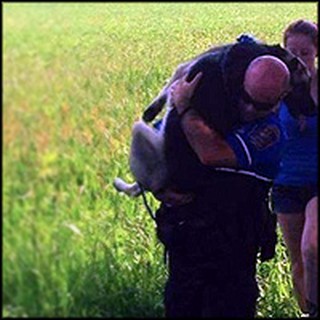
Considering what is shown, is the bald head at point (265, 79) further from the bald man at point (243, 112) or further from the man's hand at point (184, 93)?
the man's hand at point (184, 93)

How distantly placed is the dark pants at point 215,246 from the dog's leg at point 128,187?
0.60 ft

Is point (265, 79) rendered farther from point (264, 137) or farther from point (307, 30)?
point (307, 30)

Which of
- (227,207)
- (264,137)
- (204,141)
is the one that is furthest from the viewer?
(227,207)

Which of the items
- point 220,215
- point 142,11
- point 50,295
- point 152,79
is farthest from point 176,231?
point 142,11

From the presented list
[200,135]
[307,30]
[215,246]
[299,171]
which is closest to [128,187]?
[215,246]

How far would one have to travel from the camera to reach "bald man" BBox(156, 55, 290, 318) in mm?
3984

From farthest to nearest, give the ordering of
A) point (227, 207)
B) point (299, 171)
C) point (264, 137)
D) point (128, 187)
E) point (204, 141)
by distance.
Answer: point (299, 171) → point (128, 187) → point (227, 207) → point (264, 137) → point (204, 141)

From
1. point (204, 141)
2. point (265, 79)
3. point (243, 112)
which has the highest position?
point (265, 79)

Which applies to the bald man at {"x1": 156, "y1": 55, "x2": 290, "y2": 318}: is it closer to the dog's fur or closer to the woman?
the dog's fur

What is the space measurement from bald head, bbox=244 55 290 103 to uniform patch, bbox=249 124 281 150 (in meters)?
0.14

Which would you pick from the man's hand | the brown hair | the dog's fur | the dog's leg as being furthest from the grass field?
the brown hair

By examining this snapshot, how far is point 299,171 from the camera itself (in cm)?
471

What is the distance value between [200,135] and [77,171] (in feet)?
1.63

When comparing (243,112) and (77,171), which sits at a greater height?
(243,112)
